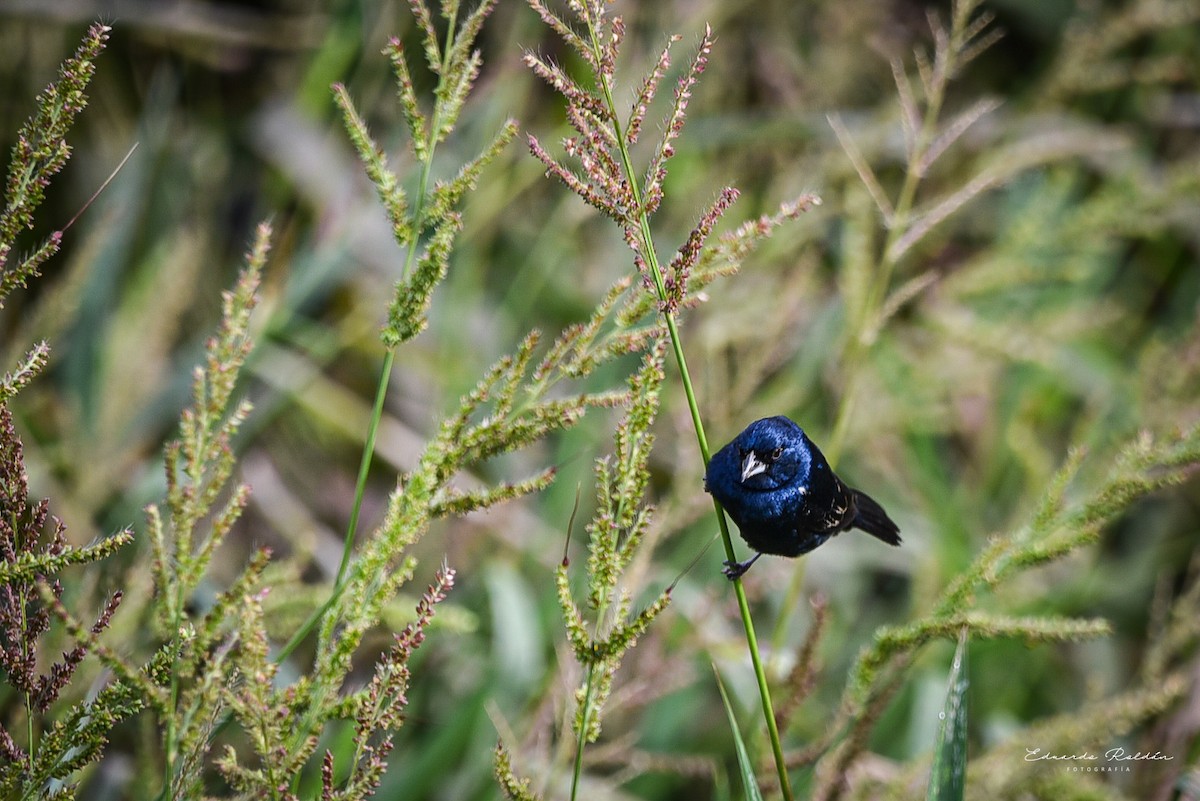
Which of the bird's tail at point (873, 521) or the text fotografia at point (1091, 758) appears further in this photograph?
the bird's tail at point (873, 521)

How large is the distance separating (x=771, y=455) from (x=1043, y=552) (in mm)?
424

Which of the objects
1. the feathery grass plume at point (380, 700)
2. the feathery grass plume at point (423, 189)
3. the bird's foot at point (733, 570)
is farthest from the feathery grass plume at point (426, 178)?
the bird's foot at point (733, 570)

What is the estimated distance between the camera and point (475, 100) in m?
2.73

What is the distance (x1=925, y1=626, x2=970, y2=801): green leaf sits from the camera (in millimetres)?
1021

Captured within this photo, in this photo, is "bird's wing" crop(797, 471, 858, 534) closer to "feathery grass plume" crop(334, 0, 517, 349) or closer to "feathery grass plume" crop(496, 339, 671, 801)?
"feathery grass plume" crop(496, 339, 671, 801)

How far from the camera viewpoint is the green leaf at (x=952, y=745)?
3.35 feet

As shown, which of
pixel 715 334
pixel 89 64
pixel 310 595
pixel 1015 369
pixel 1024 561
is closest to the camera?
pixel 89 64

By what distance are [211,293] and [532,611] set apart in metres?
1.30

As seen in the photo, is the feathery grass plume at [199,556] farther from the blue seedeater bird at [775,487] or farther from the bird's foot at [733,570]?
the blue seedeater bird at [775,487]

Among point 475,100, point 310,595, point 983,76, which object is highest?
point 983,76

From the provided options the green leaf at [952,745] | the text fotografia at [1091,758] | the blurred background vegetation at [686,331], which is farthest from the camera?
the blurred background vegetation at [686,331]

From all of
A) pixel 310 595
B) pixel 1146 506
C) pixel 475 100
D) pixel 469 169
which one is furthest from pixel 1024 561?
pixel 1146 506

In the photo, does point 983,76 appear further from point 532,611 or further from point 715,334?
point 532,611

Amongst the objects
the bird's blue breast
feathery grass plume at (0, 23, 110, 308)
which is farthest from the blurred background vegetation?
feathery grass plume at (0, 23, 110, 308)
